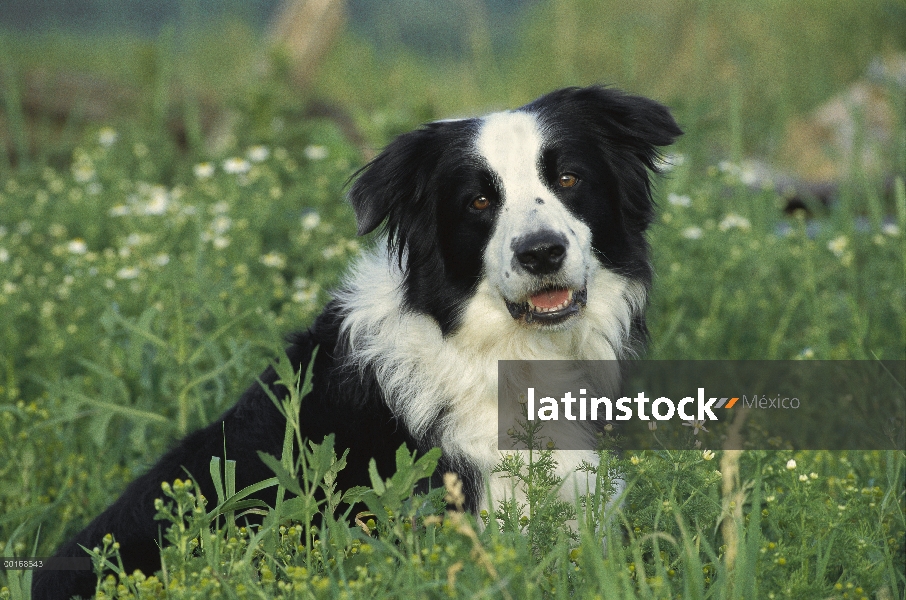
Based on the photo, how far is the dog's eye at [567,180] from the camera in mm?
2998

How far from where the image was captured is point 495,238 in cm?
293

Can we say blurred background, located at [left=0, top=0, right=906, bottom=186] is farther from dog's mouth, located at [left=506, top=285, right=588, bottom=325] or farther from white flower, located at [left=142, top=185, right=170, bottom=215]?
dog's mouth, located at [left=506, top=285, right=588, bottom=325]

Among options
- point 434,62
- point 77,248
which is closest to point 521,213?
point 77,248

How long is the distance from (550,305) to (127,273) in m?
2.37

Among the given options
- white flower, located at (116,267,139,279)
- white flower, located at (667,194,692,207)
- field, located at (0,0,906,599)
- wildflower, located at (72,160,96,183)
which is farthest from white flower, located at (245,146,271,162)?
white flower, located at (667,194,692,207)

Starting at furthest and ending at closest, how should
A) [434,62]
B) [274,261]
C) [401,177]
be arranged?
1. [434,62]
2. [274,261]
3. [401,177]

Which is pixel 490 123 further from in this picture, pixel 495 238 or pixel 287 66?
pixel 287 66

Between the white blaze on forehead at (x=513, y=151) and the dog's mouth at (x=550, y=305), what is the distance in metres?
0.32

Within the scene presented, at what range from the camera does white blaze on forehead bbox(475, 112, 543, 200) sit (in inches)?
116

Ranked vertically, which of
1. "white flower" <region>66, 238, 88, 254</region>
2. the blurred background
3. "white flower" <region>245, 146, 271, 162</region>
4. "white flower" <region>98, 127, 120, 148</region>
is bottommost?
"white flower" <region>66, 238, 88, 254</region>

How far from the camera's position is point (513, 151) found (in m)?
2.98

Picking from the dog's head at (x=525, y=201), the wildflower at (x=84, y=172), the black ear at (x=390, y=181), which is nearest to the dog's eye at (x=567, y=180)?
the dog's head at (x=525, y=201)

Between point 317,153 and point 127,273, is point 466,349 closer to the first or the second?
point 127,273

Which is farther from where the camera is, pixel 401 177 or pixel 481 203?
pixel 401 177
